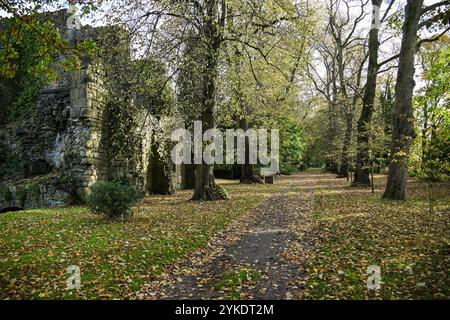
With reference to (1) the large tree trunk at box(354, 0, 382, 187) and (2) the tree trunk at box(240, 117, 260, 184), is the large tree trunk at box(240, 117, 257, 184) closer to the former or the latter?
(2) the tree trunk at box(240, 117, 260, 184)

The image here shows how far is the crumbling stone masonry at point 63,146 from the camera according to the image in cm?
Answer: 1295

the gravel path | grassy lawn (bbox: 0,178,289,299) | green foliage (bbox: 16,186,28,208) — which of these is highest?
green foliage (bbox: 16,186,28,208)

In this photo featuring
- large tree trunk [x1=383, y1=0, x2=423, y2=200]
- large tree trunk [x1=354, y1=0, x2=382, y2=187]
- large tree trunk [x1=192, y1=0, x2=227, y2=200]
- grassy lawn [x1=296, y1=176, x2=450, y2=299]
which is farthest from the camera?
large tree trunk [x1=354, y1=0, x2=382, y2=187]

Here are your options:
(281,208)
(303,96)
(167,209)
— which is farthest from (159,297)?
(303,96)

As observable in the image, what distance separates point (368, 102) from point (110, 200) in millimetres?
15724

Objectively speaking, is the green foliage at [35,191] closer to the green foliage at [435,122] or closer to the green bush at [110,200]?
the green bush at [110,200]

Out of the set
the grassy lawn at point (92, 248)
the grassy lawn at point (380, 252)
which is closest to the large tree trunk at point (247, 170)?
the grassy lawn at point (92, 248)

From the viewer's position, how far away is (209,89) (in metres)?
13.8

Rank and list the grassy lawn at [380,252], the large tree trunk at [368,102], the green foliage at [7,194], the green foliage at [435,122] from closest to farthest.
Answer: the grassy lawn at [380,252]
the green foliage at [435,122]
the green foliage at [7,194]
the large tree trunk at [368,102]

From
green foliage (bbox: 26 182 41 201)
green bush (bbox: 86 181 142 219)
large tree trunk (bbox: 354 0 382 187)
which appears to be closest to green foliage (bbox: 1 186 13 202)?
green foliage (bbox: 26 182 41 201)

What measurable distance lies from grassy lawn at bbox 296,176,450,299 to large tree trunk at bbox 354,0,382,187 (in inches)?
317

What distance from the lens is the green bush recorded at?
9.05 meters

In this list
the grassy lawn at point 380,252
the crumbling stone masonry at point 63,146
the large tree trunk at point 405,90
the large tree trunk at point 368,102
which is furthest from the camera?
the large tree trunk at point 368,102

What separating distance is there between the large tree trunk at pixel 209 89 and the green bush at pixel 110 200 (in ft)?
17.8
